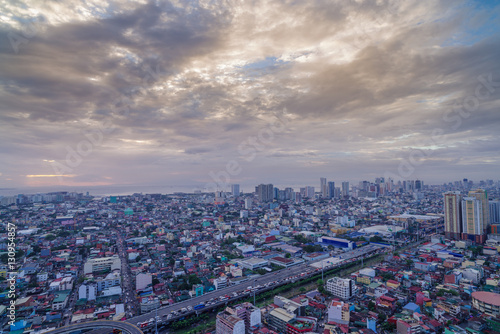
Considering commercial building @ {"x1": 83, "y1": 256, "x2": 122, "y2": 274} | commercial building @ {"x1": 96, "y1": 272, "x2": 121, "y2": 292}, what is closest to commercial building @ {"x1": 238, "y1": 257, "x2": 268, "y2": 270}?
commercial building @ {"x1": 96, "y1": 272, "x2": 121, "y2": 292}

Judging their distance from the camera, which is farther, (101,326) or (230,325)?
(101,326)

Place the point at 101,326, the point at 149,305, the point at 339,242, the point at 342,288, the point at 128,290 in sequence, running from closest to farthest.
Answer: the point at 101,326, the point at 149,305, the point at 342,288, the point at 128,290, the point at 339,242

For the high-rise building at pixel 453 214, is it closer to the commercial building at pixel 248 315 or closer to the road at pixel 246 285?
the road at pixel 246 285

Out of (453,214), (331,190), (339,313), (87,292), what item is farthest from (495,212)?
(87,292)

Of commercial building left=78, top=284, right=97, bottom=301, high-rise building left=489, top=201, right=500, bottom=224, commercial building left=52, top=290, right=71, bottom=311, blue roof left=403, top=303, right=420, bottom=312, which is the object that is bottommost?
commercial building left=52, top=290, right=71, bottom=311

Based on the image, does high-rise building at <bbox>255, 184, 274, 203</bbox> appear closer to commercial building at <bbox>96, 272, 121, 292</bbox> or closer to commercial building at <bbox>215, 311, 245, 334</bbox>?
commercial building at <bbox>96, 272, 121, 292</bbox>

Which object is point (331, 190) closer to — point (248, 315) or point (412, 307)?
point (412, 307)

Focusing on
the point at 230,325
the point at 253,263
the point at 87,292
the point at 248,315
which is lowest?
the point at 253,263
